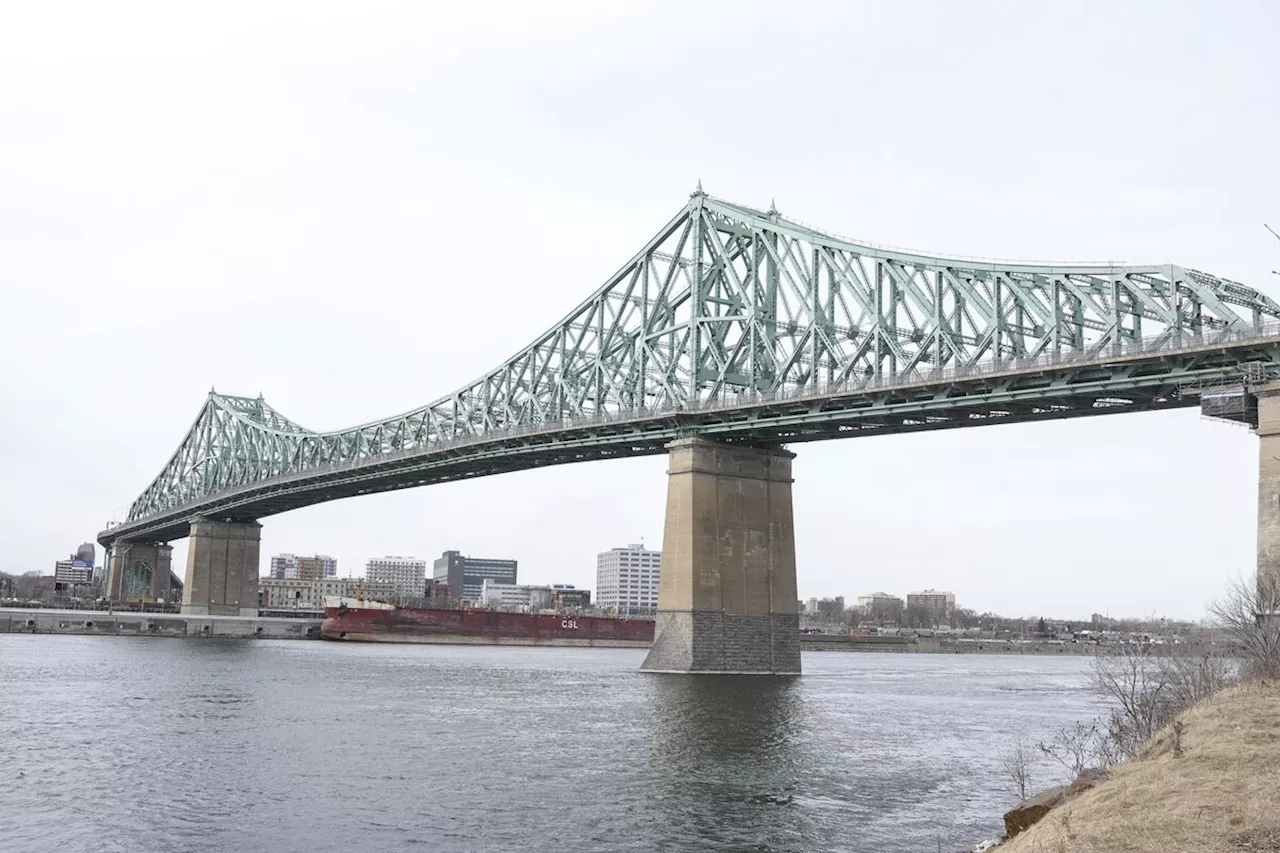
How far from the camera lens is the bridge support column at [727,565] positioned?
60.2 m

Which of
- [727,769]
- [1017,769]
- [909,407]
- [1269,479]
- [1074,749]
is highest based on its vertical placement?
[909,407]

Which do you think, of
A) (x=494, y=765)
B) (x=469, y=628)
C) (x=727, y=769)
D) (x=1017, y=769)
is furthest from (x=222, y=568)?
(x=1017, y=769)

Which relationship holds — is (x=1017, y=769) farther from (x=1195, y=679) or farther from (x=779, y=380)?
(x=779, y=380)

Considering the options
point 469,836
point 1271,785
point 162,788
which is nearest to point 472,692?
point 162,788

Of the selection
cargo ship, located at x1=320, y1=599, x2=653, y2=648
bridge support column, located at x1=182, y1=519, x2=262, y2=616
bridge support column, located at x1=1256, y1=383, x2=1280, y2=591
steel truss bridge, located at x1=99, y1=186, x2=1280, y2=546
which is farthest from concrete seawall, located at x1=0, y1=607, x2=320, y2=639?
bridge support column, located at x1=1256, y1=383, x2=1280, y2=591

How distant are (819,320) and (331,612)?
76692mm

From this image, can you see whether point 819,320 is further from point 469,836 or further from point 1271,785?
point 1271,785

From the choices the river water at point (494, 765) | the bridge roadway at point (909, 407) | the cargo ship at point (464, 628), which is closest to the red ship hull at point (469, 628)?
the cargo ship at point (464, 628)

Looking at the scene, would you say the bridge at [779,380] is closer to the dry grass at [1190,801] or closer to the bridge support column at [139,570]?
the dry grass at [1190,801]

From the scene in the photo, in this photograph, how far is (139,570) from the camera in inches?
6737

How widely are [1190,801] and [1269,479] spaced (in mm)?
31433

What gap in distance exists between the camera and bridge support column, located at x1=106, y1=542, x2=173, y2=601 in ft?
542

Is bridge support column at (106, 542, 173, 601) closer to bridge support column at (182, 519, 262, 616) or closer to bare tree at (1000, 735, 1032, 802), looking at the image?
bridge support column at (182, 519, 262, 616)

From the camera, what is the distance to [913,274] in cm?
6331
